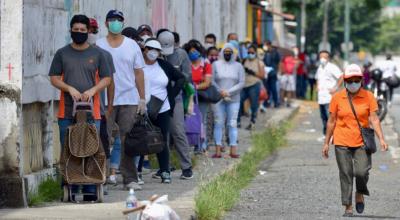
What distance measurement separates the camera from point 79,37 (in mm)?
13094

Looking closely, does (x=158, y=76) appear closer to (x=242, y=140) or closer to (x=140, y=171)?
(x=140, y=171)

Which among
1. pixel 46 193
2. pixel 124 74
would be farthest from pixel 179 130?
pixel 46 193

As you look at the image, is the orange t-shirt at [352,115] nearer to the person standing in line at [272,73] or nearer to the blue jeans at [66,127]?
the blue jeans at [66,127]

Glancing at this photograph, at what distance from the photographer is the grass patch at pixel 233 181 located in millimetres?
12352

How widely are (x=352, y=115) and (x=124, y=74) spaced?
99.6 inches

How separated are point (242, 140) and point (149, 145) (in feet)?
31.7

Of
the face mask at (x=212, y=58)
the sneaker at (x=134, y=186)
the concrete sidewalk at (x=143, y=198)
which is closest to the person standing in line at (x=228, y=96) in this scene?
the concrete sidewalk at (x=143, y=198)

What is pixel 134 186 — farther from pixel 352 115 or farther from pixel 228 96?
pixel 228 96

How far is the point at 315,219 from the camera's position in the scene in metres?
13.0

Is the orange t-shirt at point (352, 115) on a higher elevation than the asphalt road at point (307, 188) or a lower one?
higher

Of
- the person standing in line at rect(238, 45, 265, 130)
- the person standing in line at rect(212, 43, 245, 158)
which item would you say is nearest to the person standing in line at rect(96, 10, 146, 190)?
the person standing in line at rect(212, 43, 245, 158)

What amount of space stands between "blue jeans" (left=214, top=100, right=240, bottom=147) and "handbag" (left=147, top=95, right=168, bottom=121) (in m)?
4.73

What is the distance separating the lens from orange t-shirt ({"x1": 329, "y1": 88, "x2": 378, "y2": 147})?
43.8 ft

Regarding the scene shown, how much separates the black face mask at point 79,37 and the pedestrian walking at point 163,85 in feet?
7.23
